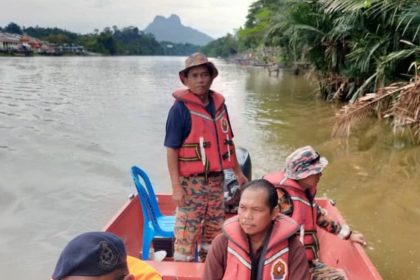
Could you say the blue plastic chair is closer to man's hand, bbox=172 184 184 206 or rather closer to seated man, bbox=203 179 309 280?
man's hand, bbox=172 184 184 206

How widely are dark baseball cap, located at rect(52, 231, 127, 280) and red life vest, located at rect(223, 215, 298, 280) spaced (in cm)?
89

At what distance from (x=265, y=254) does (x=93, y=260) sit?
1.01m

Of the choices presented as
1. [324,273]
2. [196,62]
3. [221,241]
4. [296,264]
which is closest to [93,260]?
[221,241]

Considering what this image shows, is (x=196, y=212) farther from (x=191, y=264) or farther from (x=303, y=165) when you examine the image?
(x=303, y=165)

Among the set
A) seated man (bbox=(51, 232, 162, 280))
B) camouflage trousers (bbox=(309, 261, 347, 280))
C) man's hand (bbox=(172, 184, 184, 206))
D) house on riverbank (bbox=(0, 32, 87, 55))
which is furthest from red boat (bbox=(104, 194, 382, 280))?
house on riverbank (bbox=(0, 32, 87, 55))

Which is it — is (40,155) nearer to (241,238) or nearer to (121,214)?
(121,214)

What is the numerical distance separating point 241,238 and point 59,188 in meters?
5.75

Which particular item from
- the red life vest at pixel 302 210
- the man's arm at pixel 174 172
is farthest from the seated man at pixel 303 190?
the man's arm at pixel 174 172

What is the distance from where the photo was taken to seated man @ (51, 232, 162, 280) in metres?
1.31

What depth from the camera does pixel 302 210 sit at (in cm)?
262

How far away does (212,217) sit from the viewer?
3201 mm

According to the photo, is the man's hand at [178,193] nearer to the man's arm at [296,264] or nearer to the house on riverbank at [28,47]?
the man's arm at [296,264]

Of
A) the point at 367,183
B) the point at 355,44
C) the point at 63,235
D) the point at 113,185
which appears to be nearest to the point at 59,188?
the point at 113,185

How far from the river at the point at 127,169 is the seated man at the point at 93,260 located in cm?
332
